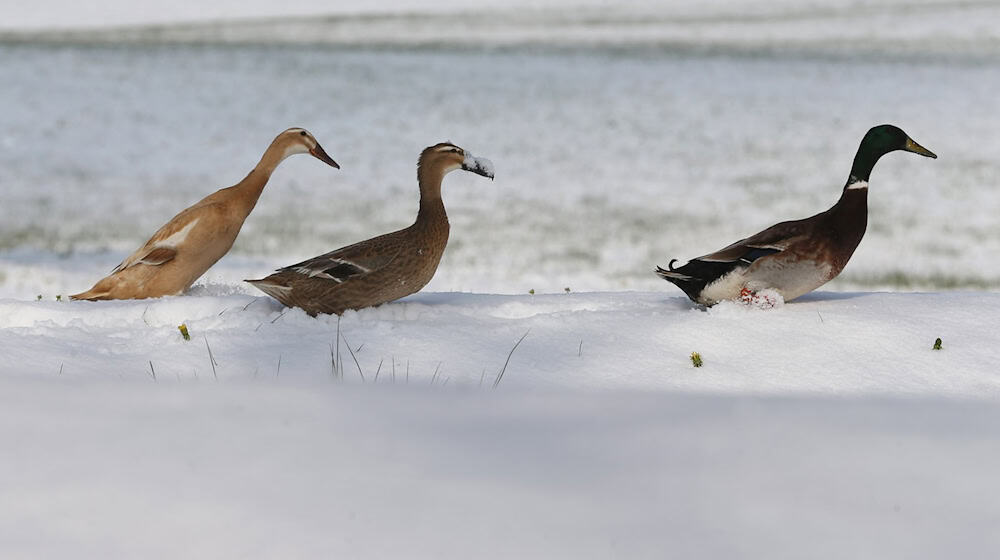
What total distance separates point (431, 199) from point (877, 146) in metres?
2.30

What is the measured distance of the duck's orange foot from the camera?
19.1 feet

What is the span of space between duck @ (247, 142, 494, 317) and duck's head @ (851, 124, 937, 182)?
1875 millimetres

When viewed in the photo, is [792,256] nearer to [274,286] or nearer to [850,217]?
[850,217]

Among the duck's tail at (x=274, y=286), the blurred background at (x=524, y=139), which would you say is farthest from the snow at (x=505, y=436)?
the blurred background at (x=524, y=139)

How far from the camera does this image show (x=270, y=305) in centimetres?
605

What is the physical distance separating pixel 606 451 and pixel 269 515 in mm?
1120

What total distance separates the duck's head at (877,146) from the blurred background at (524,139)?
3.68 m

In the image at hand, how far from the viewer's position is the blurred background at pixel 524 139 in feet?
36.2

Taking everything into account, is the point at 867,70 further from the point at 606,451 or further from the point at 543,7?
the point at 606,451

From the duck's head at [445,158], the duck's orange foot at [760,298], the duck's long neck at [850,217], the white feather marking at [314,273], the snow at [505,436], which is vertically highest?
the duck's head at [445,158]

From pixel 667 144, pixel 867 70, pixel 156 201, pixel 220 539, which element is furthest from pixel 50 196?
pixel 867 70

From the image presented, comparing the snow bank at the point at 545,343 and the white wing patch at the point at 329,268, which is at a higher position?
the white wing patch at the point at 329,268

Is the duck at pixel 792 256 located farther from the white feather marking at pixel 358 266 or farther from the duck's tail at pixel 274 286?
the duck's tail at pixel 274 286

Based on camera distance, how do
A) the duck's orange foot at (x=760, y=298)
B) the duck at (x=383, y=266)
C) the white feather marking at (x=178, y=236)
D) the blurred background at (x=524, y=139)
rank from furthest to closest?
1. the blurred background at (x=524, y=139)
2. the white feather marking at (x=178, y=236)
3. the duck's orange foot at (x=760, y=298)
4. the duck at (x=383, y=266)
